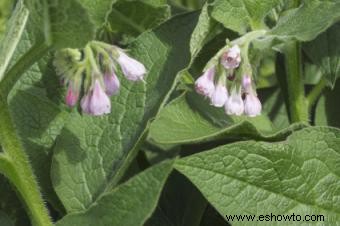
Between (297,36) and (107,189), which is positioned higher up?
(297,36)

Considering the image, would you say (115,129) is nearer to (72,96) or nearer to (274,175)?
(72,96)

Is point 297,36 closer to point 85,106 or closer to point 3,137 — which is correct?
point 85,106

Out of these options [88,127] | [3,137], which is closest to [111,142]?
[88,127]

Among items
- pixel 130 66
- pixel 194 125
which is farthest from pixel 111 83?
pixel 194 125

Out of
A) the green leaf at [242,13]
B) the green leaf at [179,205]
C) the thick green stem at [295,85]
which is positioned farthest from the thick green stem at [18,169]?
the thick green stem at [295,85]

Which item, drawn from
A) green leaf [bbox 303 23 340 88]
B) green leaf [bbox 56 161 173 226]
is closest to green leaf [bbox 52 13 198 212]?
green leaf [bbox 56 161 173 226]

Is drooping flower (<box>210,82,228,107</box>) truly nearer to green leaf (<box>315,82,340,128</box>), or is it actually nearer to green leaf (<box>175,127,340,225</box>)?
green leaf (<box>175,127,340,225</box>)
